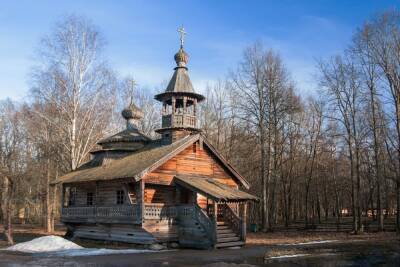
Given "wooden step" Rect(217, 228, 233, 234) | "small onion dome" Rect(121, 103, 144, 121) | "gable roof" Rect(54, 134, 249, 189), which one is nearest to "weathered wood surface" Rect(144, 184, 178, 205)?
"gable roof" Rect(54, 134, 249, 189)

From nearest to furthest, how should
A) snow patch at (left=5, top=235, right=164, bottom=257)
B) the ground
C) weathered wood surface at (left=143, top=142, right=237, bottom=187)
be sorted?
the ground, snow patch at (left=5, top=235, right=164, bottom=257), weathered wood surface at (left=143, top=142, right=237, bottom=187)

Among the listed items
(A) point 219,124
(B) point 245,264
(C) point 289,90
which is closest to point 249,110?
(C) point 289,90

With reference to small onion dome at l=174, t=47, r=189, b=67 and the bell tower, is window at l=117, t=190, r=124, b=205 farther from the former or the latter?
small onion dome at l=174, t=47, r=189, b=67

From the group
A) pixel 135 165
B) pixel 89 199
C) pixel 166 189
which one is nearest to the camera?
pixel 135 165

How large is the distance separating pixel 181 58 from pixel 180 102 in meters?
2.98

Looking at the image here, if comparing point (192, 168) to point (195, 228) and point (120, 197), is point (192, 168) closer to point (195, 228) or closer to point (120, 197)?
point (195, 228)

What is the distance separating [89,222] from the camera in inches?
1078

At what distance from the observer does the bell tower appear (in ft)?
93.0

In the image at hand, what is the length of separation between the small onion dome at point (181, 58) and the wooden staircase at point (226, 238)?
11330 mm

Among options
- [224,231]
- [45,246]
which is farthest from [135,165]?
[45,246]

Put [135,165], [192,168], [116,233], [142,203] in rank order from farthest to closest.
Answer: [192,168], [116,233], [135,165], [142,203]

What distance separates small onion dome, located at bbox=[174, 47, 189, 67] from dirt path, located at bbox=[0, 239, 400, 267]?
13.7 m

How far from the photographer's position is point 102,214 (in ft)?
86.4

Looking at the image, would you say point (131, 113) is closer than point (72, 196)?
No
